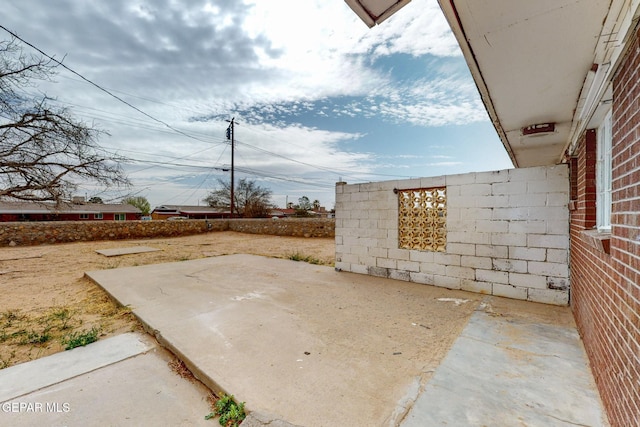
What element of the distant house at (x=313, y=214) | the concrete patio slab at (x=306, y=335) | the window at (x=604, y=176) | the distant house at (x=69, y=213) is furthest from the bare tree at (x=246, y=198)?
the window at (x=604, y=176)

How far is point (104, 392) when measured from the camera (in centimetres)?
177

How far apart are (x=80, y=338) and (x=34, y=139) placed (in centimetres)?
627

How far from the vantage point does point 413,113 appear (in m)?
4.88

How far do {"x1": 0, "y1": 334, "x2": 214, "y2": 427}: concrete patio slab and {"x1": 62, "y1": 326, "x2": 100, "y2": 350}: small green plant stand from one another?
3.7 inches

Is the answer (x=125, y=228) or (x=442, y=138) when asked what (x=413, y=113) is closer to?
(x=442, y=138)

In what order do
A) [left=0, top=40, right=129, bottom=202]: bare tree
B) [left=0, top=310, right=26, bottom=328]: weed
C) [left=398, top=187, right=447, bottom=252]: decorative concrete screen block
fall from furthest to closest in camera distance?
[left=0, top=40, right=129, bottom=202]: bare tree, [left=398, top=187, right=447, bottom=252]: decorative concrete screen block, [left=0, top=310, right=26, bottom=328]: weed

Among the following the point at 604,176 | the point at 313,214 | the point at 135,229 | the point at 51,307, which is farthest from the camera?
the point at 313,214

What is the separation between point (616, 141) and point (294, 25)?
3.66 meters

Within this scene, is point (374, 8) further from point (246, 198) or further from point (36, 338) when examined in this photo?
point (246, 198)

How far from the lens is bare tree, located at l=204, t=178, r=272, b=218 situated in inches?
915

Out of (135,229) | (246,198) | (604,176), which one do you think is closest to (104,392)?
(604,176)

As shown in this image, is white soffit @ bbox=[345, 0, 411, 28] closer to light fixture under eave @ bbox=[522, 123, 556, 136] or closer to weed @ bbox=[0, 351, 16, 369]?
light fixture under eave @ bbox=[522, 123, 556, 136]

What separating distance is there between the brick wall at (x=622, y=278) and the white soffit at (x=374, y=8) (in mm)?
1032

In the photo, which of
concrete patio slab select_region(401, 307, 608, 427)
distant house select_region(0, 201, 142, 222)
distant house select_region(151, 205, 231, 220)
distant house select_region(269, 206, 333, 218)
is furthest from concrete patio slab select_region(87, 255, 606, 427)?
distant house select_region(151, 205, 231, 220)
